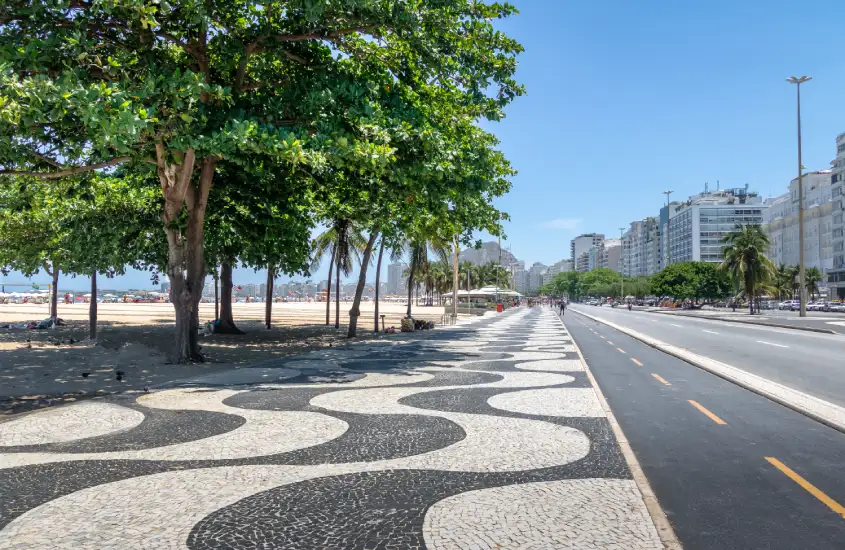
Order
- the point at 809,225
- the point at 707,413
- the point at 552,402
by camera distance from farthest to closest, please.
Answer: the point at 809,225 < the point at 552,402 < the point at 707,413

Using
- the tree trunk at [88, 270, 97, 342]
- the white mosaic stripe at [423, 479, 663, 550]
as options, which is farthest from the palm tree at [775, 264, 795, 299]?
the white mosaic stripe at [423, 479, 663, 550]

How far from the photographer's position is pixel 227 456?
644cm

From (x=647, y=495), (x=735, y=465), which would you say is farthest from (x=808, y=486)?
(x=647, y=495)

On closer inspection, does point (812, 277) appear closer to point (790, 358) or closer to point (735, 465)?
point (790, 358)

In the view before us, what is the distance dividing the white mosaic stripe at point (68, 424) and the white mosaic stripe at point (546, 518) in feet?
17.1

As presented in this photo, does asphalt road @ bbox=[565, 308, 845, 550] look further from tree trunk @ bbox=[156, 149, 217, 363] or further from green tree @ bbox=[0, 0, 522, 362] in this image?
tree trunk @ bbox=[156, 149, 217, 363]

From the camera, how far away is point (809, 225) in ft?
378

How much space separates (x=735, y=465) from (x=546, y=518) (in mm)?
2738

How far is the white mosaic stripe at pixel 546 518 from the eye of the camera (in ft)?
13.6

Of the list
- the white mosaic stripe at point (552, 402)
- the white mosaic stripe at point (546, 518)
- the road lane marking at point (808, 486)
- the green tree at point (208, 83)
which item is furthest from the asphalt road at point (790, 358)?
the green tree at point (208, 83)

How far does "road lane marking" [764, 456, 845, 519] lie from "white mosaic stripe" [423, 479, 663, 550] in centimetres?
152

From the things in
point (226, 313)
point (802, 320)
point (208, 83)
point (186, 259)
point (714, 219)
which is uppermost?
point (714, 219)

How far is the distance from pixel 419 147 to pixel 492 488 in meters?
9.82

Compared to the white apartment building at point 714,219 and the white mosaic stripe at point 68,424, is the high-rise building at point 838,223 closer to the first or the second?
the white apartment building at point 714,219
